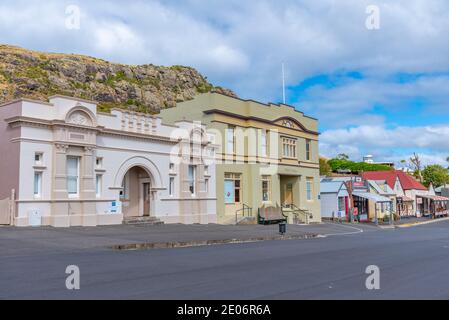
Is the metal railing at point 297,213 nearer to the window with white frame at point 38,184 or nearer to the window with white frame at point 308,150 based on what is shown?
the window with white frame at point 308,150

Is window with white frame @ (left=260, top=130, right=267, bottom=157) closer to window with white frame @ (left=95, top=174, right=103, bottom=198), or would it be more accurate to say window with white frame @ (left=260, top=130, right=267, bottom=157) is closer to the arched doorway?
the arched doorway

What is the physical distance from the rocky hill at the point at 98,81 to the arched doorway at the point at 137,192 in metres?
76.9

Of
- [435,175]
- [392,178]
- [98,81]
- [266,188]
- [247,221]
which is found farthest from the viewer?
[98,81]

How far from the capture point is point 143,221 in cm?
2666

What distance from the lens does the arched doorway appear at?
28469 millimetres

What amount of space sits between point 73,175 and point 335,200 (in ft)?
98.6

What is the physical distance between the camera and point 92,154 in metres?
24.3

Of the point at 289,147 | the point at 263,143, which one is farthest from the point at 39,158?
the point at 289,147

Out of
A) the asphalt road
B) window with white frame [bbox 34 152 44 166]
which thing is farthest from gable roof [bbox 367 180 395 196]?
the asphalt road

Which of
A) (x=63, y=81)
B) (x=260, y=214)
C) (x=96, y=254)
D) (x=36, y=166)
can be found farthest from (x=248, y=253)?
(x=63, y=81)

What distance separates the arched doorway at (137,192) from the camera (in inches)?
1121

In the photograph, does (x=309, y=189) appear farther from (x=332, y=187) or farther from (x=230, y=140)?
(x=230, y=140)

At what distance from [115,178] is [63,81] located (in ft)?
338
